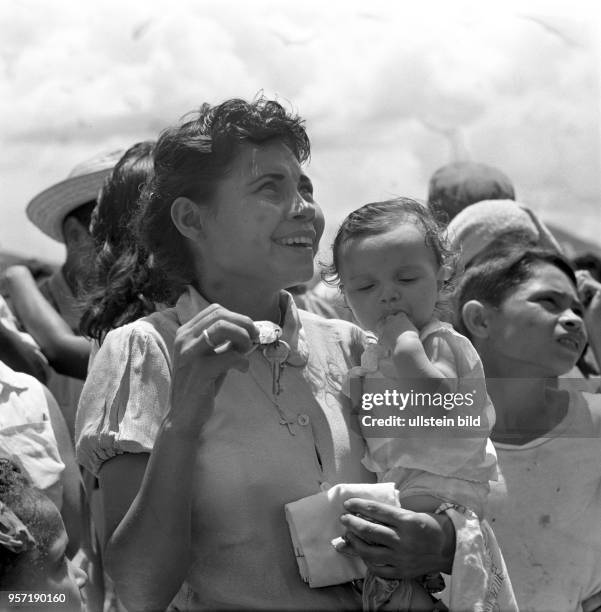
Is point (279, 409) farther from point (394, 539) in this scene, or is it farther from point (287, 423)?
point (394, 539)

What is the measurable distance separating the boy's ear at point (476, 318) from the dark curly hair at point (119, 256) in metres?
0.96

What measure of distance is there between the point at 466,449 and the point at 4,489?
949 mm

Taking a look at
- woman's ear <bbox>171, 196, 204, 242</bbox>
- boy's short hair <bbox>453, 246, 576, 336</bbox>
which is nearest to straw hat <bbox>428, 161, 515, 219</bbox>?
boy's short hair <bbox>453, 246, 576, 336</bbox>

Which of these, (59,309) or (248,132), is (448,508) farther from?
(59,309)

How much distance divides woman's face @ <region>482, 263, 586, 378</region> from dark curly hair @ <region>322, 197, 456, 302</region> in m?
0.66

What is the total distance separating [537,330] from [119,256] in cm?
115

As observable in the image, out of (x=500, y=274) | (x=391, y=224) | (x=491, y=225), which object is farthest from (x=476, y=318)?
(x=391, y=224)

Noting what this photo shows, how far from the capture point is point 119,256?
285cm

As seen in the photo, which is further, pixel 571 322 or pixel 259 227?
pixel 571 322

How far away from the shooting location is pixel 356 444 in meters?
2.30

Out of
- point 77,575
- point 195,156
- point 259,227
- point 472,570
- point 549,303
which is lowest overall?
point 77,575

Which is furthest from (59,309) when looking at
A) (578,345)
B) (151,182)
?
(578,345)

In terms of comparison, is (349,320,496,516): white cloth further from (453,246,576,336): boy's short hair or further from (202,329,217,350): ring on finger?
(453,246,576,336): boy's short hair

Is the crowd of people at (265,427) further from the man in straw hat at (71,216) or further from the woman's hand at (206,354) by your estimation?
the man in straw hat at (71,216)
